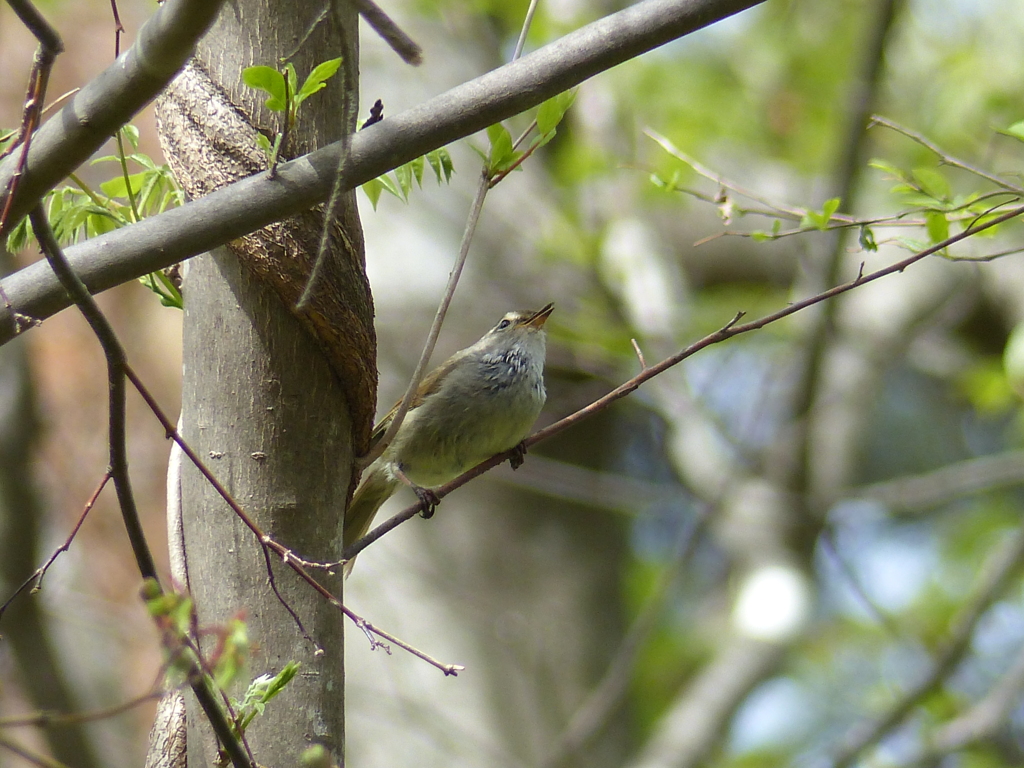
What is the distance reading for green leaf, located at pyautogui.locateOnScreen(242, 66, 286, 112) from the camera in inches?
62.4

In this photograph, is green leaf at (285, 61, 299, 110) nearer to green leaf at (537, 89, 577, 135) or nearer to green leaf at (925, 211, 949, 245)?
green leaf at (537, 89, 577, 135)

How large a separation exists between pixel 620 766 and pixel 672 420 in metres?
2.44

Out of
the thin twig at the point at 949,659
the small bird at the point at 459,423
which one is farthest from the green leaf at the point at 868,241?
the thin twig at the point at 949,659

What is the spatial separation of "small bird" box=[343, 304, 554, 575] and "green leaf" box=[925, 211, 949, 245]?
83.4 inches

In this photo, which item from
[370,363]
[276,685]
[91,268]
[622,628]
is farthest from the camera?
[622,628]

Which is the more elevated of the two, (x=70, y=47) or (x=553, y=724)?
(x=70, y=47)

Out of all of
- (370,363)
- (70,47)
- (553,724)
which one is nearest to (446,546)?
(553,724)

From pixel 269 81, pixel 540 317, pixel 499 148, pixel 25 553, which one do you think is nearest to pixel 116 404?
pixel 269 81

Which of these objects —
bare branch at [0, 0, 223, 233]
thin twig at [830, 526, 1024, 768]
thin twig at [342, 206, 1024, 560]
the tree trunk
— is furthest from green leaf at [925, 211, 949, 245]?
thin twig at [830, 526, 1024, 768]

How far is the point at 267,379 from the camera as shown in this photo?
1.88 m

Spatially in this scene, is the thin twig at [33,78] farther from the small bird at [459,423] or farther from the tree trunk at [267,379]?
the small bird at [459,423]

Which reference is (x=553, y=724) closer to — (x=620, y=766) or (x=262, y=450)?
(x=620, y=766)

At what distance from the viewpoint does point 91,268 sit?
145 cm

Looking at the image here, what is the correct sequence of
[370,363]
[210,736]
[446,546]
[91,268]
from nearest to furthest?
[91,268] → [210,736] → [370,363] → [446,546]
